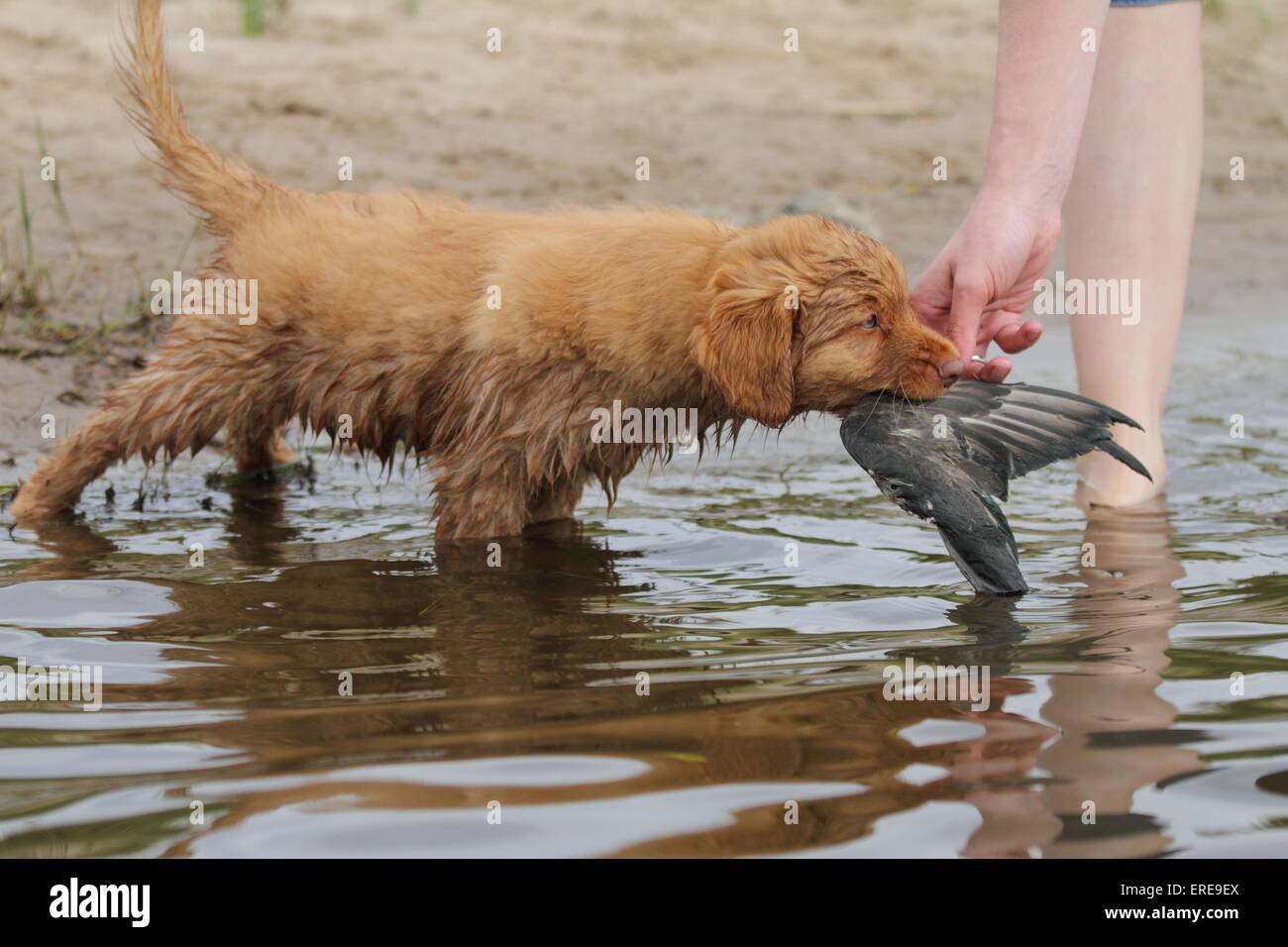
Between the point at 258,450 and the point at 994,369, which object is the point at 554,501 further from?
the point at 994,369

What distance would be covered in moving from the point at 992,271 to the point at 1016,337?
27 cm

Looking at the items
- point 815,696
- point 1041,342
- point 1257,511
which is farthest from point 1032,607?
point 1041,342

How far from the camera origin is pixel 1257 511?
19.3 feet

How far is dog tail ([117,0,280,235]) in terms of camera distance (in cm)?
594

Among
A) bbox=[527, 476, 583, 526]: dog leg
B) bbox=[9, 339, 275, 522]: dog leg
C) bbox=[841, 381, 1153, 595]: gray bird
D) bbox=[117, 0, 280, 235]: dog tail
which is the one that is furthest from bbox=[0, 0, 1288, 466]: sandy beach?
bbox=[841, 381, 1153, 595]: gray bird

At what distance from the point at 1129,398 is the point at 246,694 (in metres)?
3.72

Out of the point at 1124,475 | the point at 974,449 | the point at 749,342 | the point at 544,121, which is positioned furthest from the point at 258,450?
the point at 544,121

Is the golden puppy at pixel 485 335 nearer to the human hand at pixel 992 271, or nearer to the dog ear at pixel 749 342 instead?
the dog ear at pixel 749 342

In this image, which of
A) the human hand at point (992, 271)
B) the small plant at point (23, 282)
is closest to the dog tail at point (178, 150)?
the small plant at point (23, 282)

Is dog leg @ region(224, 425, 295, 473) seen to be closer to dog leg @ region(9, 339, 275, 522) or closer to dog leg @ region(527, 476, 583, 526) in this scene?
dog leg @ region(9, 339, 275, 522)

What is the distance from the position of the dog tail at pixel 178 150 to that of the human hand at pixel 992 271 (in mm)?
2447

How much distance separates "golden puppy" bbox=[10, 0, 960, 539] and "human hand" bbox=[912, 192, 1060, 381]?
0.24m

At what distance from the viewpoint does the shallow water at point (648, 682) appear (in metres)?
2.98

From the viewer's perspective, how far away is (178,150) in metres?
6.00
